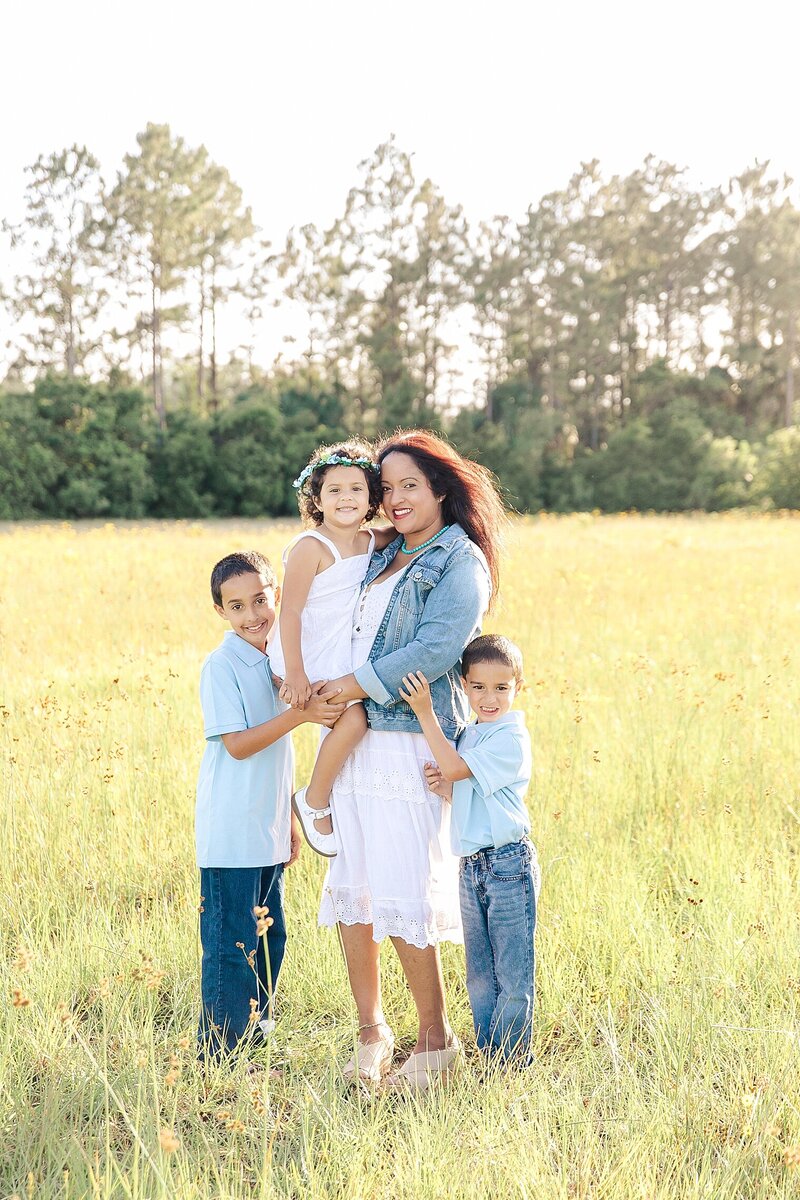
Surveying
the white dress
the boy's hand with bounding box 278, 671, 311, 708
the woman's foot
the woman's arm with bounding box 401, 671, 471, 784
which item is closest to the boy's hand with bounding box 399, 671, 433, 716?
the woman's arm with bounding box 401, 671, 471, 784

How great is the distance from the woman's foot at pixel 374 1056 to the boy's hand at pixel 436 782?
0.72 meters

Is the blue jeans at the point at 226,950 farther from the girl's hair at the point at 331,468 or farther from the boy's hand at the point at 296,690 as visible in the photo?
the girl's hair at the point at 331,468

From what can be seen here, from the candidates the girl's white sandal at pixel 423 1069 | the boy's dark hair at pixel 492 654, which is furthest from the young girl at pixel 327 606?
the girl's white sandal at pixel 423 1069

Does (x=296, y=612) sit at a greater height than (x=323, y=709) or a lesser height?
greater

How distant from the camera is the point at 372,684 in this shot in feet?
9.35

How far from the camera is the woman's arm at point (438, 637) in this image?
2.85 m

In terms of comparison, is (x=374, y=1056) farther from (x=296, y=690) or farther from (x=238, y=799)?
(x=296, y=690)

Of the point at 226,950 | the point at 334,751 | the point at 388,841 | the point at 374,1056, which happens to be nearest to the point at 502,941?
the point at 388,841

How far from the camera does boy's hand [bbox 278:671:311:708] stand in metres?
2.90

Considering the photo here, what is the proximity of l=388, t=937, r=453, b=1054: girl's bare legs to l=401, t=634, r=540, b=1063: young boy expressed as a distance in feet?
0.39

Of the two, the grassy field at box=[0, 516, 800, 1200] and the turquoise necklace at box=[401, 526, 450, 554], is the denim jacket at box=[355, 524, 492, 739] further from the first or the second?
the grassy field at box=[0, 516, 800, 1200]

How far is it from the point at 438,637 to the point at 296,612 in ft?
1.39

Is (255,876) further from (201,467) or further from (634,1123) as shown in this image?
(201,467)

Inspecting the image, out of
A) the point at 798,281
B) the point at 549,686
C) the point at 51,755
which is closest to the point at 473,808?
the point at 51,755
